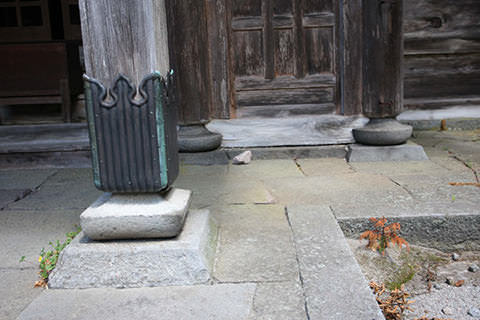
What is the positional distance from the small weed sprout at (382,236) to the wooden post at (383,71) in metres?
1.42

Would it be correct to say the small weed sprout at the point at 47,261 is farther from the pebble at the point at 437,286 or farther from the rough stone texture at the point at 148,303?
the pebble at the point at 437,286

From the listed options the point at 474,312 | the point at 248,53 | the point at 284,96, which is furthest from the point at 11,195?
the point at 474,312

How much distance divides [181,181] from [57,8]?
143 inches

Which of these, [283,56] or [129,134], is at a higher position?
[283,56]

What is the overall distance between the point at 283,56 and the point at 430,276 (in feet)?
7.14

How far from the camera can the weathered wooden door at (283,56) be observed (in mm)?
3469

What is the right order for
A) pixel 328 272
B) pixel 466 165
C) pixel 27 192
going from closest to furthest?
pixel 328 272 → pixel 27 192 → pixel 466 165

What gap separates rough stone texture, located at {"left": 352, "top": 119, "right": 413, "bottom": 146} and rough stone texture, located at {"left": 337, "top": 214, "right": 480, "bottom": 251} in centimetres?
132

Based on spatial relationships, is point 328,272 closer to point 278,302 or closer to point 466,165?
point 278,302

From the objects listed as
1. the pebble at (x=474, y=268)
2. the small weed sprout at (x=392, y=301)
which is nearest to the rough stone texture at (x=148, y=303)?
the small weed sprout at (x=392, y=301)

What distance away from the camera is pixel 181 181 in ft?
9.34

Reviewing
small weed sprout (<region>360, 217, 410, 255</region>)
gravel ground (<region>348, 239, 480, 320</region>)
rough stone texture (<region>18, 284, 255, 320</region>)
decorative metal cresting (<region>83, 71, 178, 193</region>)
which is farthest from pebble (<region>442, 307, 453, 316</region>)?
decorative metal cresting (<region>83, 71, 178, 193</region>)

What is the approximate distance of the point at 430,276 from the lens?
6.21 ft

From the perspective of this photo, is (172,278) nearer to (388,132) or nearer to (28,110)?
(388,132)
